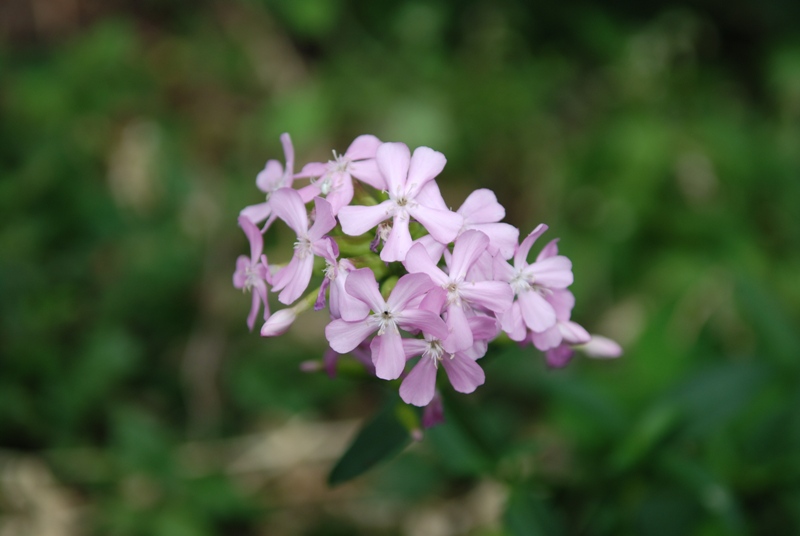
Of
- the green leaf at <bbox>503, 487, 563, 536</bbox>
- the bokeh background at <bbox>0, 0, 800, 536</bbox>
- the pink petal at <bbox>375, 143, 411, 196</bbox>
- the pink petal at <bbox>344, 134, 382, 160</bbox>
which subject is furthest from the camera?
the bokeh background at <bbox>0, 0, 800, 536</bbox>

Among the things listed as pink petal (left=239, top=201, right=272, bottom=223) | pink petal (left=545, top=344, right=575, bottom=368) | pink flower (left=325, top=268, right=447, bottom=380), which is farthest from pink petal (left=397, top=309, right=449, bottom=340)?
pink petal (left=239, top=201, right=272, bottom=223)

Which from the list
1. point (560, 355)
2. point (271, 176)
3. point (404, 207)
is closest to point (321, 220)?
point (404, 207)

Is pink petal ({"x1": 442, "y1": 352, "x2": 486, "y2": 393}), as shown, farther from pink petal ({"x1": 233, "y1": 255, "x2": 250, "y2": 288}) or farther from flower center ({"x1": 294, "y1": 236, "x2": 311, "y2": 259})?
pink petal ({"x1": 233, "y1": 255, "x2": 250, "y2": 288})

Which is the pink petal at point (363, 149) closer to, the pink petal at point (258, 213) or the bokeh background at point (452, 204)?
the pink petal at point (258, 213)

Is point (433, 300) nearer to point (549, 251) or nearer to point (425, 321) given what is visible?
point (425, 321)

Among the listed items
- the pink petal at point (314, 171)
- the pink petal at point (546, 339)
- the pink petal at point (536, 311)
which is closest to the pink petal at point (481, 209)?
the pink petal at point (536, 311)

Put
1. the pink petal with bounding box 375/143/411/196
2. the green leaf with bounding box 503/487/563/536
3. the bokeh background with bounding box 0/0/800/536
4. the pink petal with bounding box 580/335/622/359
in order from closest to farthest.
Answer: the pink petal with bounding box 375/143/411/196, the pink petal with bounding box 580/335/622/359, the green leaf with bounding box 503/487/563/536, the bokeh background with bounding box 0/0/800/536
